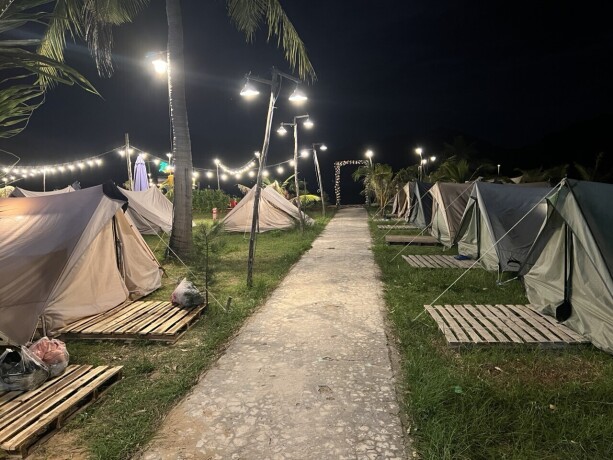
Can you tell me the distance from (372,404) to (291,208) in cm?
1514

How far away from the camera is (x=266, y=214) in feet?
58.1

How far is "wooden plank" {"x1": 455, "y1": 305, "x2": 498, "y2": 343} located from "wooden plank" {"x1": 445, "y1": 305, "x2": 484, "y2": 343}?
4 centimetres

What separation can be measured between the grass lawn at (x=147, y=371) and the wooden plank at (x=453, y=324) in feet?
9.45

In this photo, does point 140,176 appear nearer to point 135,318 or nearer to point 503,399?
point 135,318

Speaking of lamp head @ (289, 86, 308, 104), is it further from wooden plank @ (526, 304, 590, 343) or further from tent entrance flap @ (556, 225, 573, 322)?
wooden plank @ (526, 304, 590, 343)

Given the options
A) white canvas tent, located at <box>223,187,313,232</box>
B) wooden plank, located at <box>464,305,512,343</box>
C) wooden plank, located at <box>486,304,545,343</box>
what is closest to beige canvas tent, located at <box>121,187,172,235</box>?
white canvas tent, located at <box>223,187,313,232</box>

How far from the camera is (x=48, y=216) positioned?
20.3 ft

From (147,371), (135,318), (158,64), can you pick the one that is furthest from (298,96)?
(147,371)

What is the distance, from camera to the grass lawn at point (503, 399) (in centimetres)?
292

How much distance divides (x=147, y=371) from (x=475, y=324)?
4.08 m

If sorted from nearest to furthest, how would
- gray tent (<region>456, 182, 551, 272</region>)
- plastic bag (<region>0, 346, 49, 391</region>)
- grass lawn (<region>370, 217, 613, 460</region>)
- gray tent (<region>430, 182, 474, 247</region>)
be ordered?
grass lawn (<region>370, 217, 613, 460</region>) < plastic bag (<region>0, 346, 49, 391</region>) < gray tent (<region>456, 182, 551, 272</region>) < gray tent (<region>430, 182, 474, 247</region>)

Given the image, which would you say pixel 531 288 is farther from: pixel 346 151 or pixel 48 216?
pixel 346 151

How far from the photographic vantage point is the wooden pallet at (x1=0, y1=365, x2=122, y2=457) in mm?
2955

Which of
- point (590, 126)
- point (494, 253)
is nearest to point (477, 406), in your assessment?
point (494, 253)
